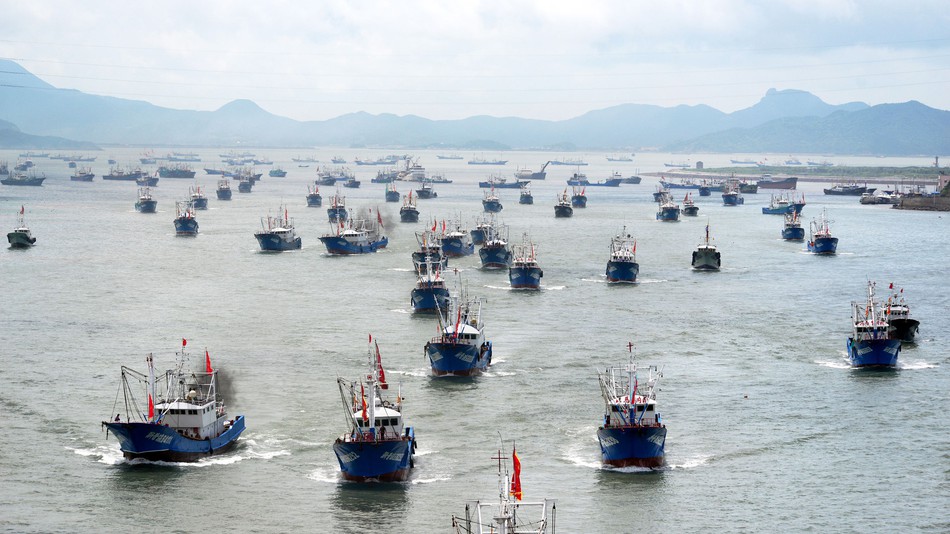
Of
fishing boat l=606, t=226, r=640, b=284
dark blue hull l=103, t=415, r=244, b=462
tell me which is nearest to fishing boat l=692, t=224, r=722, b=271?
fishing boat l=606, t=226, r=640, b=284

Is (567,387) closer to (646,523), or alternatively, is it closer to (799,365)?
(799,365)

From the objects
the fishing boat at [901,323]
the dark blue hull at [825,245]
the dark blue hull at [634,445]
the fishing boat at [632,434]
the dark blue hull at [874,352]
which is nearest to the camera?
the dark blue hull at [634,445]

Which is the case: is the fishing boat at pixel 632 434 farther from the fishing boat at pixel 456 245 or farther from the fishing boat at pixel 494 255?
the fishing boat at pixel 456 245

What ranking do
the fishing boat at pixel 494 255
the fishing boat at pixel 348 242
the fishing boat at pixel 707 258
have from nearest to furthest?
the fishing boat at pixel 707 258
the fishing boat at pixel 494 255
the fishing boat at pixel 348 242

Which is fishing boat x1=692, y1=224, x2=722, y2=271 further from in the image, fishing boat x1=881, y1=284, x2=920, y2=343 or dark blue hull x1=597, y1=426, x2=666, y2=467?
dark blue hull x1=597, y1=426, x2=666, y2=467

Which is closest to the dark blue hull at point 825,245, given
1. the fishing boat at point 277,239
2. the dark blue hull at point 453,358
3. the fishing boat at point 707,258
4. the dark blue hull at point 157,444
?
the fishing boat at point 707,258

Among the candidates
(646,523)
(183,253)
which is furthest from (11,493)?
(183,253)
